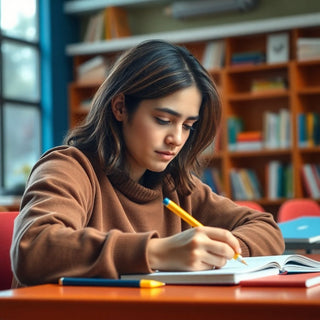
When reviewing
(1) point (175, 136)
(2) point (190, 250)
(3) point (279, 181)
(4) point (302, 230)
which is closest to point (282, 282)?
(2) point (190, 250)

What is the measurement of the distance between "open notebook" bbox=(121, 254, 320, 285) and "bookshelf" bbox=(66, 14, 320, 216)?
184 inches

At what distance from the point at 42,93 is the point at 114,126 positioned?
534 centimetres

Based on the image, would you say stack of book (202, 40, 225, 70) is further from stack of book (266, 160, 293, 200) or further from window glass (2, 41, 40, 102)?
window glass (2, 41, 40, 102)

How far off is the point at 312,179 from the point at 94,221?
178 inches

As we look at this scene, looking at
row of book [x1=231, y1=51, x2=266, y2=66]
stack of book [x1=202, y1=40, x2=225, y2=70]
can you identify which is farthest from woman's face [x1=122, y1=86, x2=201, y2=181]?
stack of book [x1=202, y1=40, x2=225, y2=70]

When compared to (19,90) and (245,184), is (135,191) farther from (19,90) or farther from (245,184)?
(19,90)

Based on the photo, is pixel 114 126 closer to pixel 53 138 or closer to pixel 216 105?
pixel 216 105

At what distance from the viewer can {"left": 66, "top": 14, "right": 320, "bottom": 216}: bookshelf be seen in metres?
5.91

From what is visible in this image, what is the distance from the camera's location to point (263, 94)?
6047mm

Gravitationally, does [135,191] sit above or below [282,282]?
above

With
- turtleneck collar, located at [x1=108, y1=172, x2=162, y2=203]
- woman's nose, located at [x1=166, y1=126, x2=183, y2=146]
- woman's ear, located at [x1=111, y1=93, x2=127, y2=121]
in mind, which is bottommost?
turtleneck collar, located at [x1=108, y1=172, x2=162, y2=203]

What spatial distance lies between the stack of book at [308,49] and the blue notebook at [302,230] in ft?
11.8

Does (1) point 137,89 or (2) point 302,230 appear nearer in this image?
(1) point 137,89

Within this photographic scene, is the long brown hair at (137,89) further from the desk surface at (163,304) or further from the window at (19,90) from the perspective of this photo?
the window at (19,90)
